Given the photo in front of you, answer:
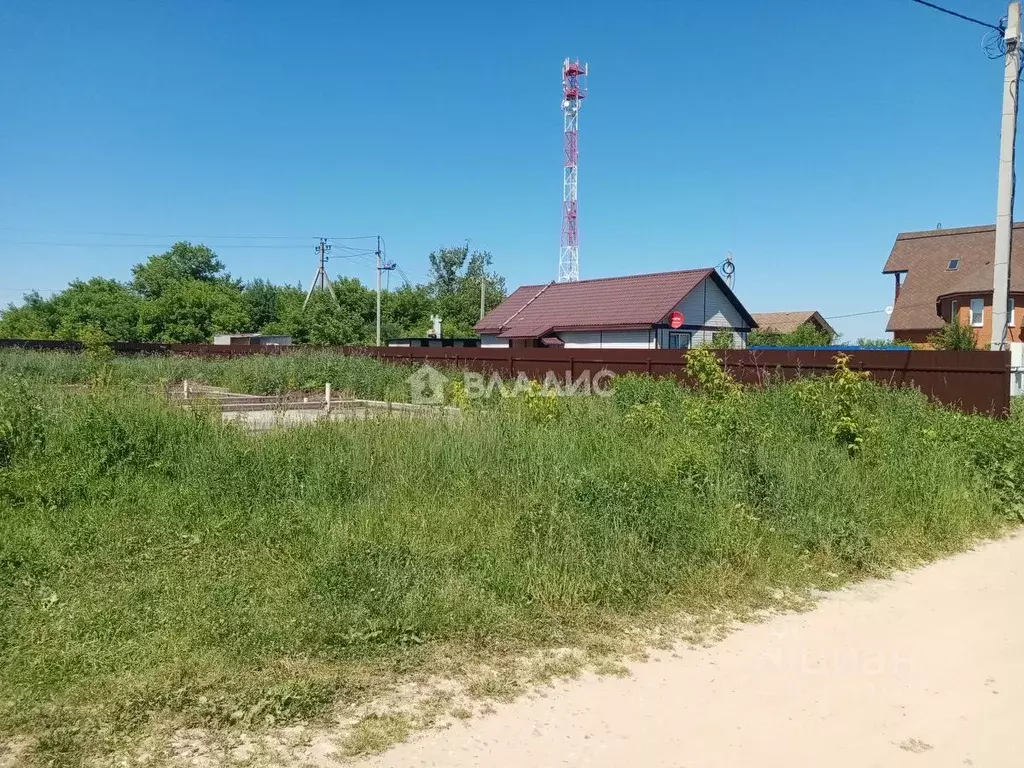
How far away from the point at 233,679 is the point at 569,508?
281cm

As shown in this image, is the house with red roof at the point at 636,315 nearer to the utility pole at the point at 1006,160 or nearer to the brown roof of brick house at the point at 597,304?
the brown roof of brick house at the point at 597,304

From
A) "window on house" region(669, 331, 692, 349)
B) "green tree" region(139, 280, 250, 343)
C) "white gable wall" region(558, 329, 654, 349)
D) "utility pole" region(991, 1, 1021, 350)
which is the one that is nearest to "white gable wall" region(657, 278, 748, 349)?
"window on house" region(669, 331, 692, 349)

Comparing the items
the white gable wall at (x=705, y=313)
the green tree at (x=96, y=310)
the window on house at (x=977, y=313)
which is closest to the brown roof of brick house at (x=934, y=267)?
the window on house at (x=977, y=313)

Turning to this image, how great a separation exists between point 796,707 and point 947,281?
3963 centimetres

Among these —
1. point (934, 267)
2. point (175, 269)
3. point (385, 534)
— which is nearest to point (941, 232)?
point (934, 267)

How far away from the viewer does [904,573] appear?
5633 millimetres

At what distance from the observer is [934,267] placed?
124 feet

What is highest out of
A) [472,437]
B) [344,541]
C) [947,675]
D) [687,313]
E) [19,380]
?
[687,313]

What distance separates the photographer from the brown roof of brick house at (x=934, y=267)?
34.3 meters

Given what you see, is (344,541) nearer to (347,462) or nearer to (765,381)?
(347,462)

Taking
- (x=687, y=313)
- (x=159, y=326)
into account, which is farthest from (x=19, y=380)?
(x=159, y=326)

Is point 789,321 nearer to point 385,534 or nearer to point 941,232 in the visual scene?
point 941,232

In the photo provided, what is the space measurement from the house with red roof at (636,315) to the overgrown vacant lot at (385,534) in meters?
19.1

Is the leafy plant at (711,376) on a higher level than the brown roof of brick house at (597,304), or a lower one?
lower
